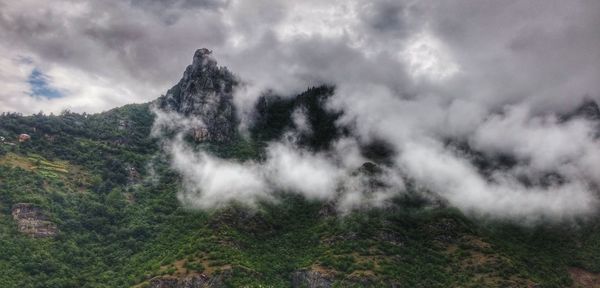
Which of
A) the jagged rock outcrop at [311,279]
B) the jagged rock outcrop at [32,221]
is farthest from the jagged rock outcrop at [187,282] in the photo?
the jagged rock outcrop at [32,221]

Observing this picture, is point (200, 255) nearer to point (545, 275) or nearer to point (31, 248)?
point (31, 248)

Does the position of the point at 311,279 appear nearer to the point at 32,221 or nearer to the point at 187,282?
the point at 187,282

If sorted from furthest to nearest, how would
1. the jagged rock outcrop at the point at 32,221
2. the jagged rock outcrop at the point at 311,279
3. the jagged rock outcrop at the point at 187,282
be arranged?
the jagged rock outcrop at the point at 32,221
the jagged rock outcrop at the point at 311,279
the jagged rock outcrop at the point at 187,282

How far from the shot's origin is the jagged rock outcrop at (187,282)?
172 metres

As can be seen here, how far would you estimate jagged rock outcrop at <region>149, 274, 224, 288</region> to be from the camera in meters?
172

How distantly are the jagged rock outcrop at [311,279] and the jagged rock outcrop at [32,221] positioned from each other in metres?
98.4

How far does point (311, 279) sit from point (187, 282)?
44.8 metres

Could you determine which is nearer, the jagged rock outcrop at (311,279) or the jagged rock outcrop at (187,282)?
the jagged rock outcrop at (187,282)

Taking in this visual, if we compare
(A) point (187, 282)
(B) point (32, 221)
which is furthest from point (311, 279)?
(B) point (32, 221)

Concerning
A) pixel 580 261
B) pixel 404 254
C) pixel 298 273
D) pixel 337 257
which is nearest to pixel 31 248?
pixel 298 273

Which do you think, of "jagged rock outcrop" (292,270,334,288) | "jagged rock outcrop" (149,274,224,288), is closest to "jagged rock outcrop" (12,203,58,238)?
"jagged rock outcrop" (149,274,224,288)

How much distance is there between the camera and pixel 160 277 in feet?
570

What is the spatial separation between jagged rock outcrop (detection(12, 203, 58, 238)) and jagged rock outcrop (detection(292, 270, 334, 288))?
98.4 metres

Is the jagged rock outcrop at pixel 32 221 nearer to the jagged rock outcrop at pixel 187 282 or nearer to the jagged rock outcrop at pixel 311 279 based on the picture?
the jagged rock outcrop at pixel 187 282
